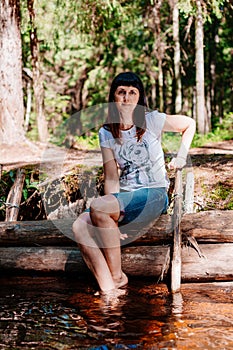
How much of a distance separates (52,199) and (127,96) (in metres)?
2.64

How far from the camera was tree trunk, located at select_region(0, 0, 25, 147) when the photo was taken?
31.1 ft

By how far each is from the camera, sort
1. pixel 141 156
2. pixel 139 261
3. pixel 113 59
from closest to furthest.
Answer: pixel 141 156, pixel 139 261, pixel 113 59

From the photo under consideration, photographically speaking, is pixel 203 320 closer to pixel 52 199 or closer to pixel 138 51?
pixel 52 199

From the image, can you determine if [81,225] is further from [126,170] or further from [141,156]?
[141,156]

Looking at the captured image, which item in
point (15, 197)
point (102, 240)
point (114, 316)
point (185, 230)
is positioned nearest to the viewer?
point (114, 316)

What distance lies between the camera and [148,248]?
501cm

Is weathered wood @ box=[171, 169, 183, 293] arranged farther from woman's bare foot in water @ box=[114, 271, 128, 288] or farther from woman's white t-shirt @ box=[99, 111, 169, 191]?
woman's bare foot in water @ box=[114, 271, 128, 288]

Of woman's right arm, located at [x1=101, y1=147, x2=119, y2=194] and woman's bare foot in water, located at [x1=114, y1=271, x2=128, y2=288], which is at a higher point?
woman's right arm, located at [x1=101, y1=147, x2=119, y2=194]

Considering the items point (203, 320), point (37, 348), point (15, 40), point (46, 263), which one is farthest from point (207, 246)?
Answer: point (15, 40)

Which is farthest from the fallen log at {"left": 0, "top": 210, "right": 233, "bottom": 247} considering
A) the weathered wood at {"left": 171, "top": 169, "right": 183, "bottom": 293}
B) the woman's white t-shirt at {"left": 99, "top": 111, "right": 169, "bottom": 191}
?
the woman's white t-shirt at {"left": 99, "top": 111, "right": 169, "bottom": 191}

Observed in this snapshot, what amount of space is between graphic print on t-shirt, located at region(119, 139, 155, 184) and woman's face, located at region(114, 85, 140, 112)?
1.06 ft

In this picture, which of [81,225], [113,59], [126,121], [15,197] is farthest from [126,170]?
[113,59]

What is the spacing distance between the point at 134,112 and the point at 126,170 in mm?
559

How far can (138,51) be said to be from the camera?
23234 mm
